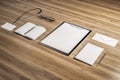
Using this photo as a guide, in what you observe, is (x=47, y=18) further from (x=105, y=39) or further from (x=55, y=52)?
(x=105, y=39)

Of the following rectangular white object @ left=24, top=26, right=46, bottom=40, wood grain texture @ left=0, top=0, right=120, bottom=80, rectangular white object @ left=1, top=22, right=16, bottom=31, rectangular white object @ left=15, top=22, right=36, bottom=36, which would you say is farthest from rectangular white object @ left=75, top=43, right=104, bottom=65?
rectangular white object @ left=1, top=22, right=16, bottom=31

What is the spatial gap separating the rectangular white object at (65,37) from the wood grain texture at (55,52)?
7 cm

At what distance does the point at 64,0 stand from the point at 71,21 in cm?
71

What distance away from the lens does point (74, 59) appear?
6.84 ft

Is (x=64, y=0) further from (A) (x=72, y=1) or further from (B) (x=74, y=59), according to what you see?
(B) (x=74, y=59)

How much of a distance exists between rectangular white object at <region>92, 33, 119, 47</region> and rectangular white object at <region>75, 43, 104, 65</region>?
14 cm

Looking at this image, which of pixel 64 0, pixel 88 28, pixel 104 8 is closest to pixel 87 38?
pixel 88 28

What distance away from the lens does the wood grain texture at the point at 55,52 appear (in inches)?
76.1

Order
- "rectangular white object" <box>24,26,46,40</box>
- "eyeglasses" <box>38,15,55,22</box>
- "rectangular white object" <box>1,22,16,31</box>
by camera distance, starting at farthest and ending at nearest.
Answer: "eyeglasses" <box>38,15,55,22</box>
"rectangular white object" <box>1,22,16,31</box>
"rectangular white object" <box>24,26,46,40</box>

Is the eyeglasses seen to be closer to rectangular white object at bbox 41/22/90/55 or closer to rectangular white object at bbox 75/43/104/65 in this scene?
rectangular white object at bbox 41/22/90/55

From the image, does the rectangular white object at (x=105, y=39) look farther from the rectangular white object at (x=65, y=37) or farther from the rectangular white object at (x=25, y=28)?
the rectangular white object at (x=25, y=28)

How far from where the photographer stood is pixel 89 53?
2.14 metres

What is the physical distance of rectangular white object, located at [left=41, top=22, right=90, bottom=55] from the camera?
2.24 m

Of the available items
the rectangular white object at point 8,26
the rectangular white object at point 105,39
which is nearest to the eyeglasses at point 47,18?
the rectangular white object at point 8,26
